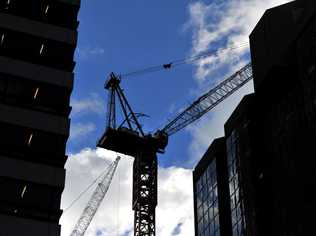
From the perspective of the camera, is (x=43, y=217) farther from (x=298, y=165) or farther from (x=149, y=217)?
(x=149, y=217)

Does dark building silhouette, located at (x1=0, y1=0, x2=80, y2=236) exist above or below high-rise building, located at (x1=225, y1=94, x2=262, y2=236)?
below

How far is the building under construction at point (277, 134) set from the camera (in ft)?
237

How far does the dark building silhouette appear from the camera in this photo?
38750mm

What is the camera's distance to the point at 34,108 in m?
42.6

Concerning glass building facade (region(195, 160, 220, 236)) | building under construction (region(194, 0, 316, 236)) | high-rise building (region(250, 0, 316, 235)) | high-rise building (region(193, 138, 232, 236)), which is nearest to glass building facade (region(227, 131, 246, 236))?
building under construction (region(194, 0, 316, 236))

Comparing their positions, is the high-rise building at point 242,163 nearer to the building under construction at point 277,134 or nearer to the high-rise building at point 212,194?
the building under construction at point 277,134

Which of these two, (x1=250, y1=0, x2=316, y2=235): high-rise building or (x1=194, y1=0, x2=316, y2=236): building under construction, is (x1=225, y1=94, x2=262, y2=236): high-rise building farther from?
(x1=250, y1=0, x2=316, y2=235): high-rise building

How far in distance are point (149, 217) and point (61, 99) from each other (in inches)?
3472

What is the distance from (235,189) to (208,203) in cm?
914

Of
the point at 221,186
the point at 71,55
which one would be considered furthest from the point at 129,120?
the point at 71,55

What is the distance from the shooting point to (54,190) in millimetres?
39781

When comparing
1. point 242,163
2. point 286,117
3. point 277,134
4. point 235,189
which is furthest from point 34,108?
point 235,189

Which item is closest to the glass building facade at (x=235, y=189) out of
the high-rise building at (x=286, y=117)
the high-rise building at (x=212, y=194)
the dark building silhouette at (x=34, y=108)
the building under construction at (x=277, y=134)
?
the building under construction at (x=277, y=134)

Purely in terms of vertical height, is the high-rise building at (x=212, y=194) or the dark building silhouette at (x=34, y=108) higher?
the high-rise building at (x=212, y=194)
